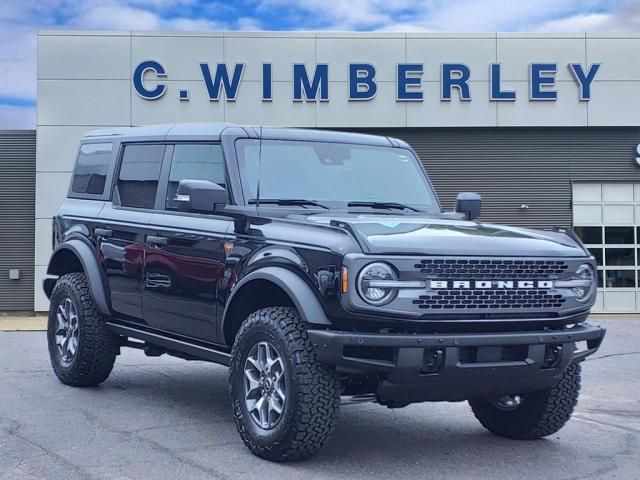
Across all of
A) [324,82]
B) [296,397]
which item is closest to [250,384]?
[296,397]

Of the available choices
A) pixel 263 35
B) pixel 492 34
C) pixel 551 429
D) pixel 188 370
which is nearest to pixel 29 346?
pixel 188 370

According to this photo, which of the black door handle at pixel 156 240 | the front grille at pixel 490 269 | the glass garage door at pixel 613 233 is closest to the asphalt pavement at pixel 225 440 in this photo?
the front grille at pixel 490 269

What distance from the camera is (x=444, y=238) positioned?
5.00m

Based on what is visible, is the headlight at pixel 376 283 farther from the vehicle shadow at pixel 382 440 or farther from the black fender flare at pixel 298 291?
the vehicle shadow at pixel 382 440

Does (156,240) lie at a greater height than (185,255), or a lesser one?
greater

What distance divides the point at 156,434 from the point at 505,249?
2717 millimetres

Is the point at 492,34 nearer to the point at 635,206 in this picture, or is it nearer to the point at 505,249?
the point at 635,206

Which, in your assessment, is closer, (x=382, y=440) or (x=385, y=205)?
(x=382, y=440)

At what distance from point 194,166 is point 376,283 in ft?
7.61

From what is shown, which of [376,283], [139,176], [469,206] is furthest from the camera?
[139,176]

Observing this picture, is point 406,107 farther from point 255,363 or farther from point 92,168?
point 255,363

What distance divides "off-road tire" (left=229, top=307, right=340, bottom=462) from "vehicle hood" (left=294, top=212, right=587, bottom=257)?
2.19 feet

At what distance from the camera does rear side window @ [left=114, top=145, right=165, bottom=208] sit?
6879 millimetres

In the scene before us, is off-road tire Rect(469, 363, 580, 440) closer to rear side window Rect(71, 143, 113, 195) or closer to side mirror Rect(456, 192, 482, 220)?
side mirror Rect(456, 192, 482, 220)
